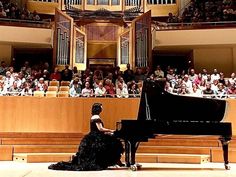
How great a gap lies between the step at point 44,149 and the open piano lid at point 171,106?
199cm

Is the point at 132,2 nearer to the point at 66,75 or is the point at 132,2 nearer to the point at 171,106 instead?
the point at 66,75

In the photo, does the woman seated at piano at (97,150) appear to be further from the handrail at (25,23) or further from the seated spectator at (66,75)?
the handrail at (25,23)

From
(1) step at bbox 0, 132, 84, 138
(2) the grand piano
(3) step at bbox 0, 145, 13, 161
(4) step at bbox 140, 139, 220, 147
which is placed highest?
(2) the grand piano

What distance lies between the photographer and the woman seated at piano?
4266mm

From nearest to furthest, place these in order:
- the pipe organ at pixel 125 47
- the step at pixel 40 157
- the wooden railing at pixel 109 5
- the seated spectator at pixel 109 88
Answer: the step at pixel 40 157 → the seated spectator at pixel 109 88 → the pipe organ at pixel 125 47 → the wooden railing at pixel 109 5

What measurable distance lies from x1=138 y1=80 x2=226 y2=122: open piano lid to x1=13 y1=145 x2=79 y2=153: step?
1992 millimetres

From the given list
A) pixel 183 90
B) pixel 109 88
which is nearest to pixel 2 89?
pixel 109 88

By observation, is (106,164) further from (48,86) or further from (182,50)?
(182,50)

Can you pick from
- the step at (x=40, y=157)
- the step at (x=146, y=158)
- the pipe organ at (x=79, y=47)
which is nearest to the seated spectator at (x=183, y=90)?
the step at (x=146, y=158)

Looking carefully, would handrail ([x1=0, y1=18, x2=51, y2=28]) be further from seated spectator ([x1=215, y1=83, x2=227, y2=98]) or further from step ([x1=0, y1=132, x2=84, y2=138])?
seated spectator ([x1=215, y1=83, x2=227, y2=98])

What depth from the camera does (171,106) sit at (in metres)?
4.22

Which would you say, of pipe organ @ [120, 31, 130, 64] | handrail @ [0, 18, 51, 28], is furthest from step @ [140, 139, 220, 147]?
handrail @ [0, 18, 51, 28]

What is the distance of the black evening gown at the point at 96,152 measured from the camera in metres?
4.25

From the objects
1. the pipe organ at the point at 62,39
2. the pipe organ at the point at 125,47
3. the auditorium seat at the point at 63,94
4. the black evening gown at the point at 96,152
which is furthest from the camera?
the pipe organ at the point at 125,47
